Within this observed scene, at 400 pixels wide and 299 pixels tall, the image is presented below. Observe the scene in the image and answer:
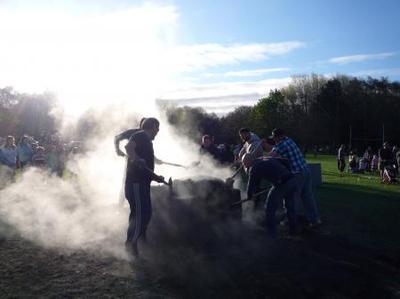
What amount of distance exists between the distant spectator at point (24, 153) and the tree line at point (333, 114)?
4076 centimetres

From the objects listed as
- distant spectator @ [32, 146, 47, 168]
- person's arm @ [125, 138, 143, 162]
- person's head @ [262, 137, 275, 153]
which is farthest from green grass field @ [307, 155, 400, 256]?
distant spectator @ [32, 146, 47, 168]

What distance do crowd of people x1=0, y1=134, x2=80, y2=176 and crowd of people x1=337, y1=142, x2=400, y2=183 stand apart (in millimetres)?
11964

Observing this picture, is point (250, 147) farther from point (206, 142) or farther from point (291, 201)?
point (206, 142)

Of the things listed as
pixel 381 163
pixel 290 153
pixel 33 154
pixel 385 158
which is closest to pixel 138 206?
pixel 290 153

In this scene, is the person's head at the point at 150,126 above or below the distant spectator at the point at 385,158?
above

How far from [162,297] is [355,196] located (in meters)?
9.99

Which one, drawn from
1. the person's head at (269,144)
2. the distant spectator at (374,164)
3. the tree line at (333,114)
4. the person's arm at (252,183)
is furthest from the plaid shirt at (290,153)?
the tree line at (333,114)

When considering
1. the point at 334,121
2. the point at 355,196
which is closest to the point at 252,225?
the point at 355,196

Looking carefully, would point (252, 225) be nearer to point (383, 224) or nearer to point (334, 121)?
point (383, 224)

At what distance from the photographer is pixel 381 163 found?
19328mm

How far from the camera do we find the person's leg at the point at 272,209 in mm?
7516

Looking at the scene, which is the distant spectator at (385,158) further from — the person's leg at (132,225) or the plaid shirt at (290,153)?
the person's leg at (132,225)

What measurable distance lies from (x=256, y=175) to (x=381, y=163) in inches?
517

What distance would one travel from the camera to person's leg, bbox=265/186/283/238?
7.52 m
